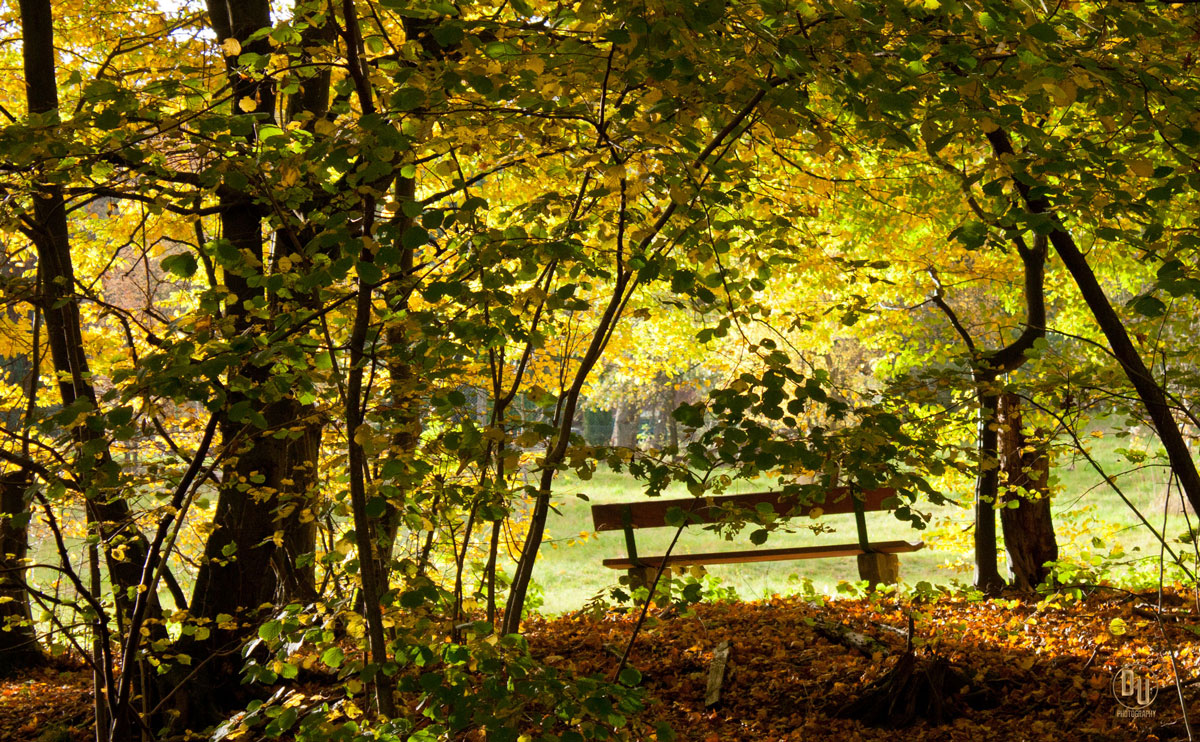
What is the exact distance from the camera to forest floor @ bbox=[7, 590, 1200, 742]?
3535mm

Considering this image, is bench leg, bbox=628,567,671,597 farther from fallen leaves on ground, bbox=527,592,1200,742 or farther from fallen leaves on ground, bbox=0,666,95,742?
fallen leaves on ground, bbox=0,666,95,742

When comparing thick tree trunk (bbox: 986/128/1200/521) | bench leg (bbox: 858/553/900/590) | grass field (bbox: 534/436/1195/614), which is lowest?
grass field (bbox: 534/436/1195/614)

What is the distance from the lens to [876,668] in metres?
4.07

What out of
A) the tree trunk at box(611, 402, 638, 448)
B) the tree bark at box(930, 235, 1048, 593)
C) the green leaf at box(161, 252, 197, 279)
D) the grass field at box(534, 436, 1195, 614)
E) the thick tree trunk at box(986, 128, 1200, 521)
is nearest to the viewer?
the green leaf at box(161, 252, 197, 279)

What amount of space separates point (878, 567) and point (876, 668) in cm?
190

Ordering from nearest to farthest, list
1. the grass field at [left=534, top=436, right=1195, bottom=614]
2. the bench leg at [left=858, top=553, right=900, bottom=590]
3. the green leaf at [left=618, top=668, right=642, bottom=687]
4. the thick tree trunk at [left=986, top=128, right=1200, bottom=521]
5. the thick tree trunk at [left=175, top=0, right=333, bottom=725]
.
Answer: the green leaf at [left=618, top=668, right=642, bottom=687] < the thick tree trunk at [left=986, top=128, right=1200, bottom=521] < the thick tree trunk at [left=175, top=0, right=333, bottom=725] < the bench leg at [left=858, top=553, right=900, bottom=590] < the grass field at [left=534, top=436, right=1195, bottom=614]

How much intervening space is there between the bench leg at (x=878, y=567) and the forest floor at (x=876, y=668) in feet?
1.48

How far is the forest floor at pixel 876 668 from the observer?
3535 mm

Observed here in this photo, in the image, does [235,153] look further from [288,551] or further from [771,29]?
[288,551]

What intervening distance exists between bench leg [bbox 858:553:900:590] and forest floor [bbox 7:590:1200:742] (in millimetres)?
451

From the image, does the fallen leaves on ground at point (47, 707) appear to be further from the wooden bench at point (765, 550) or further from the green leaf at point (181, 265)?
the wooden bench at point (765, 550)

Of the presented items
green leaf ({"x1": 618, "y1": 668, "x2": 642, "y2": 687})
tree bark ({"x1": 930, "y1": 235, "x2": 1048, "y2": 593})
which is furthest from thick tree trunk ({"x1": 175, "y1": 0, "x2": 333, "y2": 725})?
tree bark ({"x1": 930, "y1": 235, "x2": 1048, "y2": 593})

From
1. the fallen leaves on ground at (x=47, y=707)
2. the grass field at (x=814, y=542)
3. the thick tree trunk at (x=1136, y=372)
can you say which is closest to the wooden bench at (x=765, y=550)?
the thick tree trunk at (x=1136, y=372)

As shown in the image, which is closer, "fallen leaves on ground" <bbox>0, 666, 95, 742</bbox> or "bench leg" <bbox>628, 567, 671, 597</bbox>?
"bench leg" <bbox>628, 567, 671, 597</bbox>
